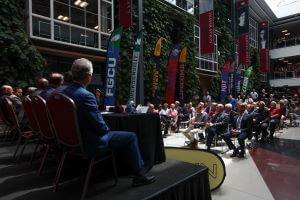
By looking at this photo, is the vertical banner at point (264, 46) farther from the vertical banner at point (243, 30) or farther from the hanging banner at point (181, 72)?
the hanging banner at point (181, 72)

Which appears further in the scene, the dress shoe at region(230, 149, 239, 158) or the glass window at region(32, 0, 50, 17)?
the glass window at region(32, 0, 50, 17)

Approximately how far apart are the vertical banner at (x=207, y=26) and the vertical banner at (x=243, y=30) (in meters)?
6.00

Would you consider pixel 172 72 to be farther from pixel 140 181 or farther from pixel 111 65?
pixel 140 181

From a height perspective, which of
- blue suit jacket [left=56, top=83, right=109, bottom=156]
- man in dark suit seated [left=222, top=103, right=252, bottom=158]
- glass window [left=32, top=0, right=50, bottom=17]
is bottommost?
man in dark suit seated [left=222, top=103, right=252, bottom=158]

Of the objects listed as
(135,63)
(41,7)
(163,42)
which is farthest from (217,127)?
(163,42)

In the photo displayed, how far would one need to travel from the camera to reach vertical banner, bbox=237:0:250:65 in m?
20.3

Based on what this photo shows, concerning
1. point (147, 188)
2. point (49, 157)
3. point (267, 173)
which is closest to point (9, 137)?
point (49, 157)

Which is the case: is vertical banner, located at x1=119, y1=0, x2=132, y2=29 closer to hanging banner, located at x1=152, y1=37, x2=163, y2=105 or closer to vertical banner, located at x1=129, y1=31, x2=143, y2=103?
vertical banner, located at x1=129, y1=31, x2=143, y2=103

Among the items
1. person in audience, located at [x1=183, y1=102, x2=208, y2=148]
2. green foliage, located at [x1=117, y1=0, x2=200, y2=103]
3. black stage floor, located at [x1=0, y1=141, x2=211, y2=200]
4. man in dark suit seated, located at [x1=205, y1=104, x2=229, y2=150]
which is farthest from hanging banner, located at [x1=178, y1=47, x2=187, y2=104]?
black stage floor, located at [x1=0, y1=141, x2=211, y2=200]

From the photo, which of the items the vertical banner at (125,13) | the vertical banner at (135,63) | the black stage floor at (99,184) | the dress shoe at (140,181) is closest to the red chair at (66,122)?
the black stage floor at (99,184)

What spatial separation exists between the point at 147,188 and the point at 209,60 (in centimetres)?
1850

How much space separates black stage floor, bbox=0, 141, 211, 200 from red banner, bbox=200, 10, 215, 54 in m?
12.7

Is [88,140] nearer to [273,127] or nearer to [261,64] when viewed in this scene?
[273,127]

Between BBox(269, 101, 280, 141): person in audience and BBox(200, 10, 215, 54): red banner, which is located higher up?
BBox(200, 10, 215, 54): red banner
